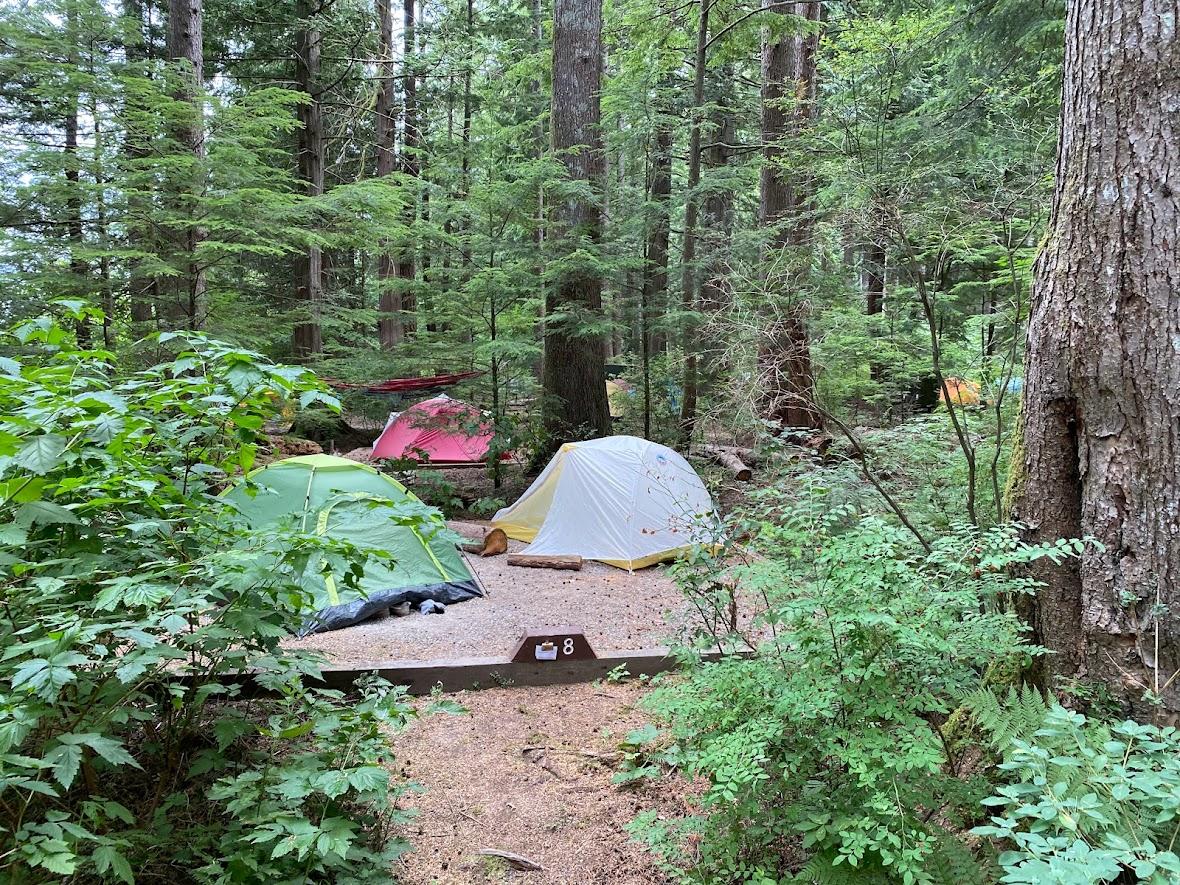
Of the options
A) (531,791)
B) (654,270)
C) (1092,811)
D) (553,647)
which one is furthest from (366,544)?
(654,270)

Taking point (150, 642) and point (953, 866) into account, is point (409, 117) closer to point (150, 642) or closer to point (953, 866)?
point (150, 642)

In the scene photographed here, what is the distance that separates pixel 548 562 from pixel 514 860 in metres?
3.48

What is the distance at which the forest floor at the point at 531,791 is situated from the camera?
2.17m

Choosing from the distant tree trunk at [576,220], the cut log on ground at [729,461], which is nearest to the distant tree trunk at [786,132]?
the cut log on ground at [729,461]

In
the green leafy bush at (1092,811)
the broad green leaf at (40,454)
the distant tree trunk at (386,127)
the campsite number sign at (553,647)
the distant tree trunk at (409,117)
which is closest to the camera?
the green leafy bush at (1092,811)

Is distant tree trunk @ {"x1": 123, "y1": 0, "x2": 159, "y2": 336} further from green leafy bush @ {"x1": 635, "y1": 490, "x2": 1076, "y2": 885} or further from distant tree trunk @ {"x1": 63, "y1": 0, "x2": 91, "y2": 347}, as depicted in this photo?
green leafy bush @ {"x1": 635, "y1": 490, "x2": 1076, "y2": 885}

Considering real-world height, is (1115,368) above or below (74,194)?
below

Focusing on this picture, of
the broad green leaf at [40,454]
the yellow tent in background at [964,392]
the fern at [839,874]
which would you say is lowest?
the fern at [839,874]

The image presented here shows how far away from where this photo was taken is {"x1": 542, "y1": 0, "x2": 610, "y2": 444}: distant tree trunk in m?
7.34

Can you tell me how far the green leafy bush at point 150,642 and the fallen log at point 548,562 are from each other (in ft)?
11.3

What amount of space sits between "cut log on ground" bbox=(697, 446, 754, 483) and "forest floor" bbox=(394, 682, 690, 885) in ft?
13.7

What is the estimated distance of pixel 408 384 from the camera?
25.2 feet

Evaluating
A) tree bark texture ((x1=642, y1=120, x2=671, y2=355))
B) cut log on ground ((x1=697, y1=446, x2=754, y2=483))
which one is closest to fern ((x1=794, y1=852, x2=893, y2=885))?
cut log on ground ((x1=697, y1=446, x2=754, y2=483))

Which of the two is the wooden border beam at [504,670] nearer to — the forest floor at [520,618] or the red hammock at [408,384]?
the forest floor at [520,618]
